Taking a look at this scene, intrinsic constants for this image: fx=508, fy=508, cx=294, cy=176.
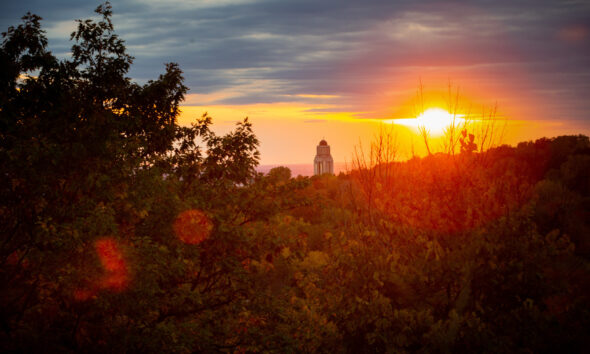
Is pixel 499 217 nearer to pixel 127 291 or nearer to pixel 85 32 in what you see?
pixel 127 291

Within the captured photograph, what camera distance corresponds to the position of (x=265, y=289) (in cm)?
1627

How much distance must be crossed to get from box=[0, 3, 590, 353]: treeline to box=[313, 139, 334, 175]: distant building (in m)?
133

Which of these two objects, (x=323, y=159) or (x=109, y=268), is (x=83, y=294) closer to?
(x=109, y=268)

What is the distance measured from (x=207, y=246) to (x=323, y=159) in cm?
13770

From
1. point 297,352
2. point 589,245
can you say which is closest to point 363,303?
point 297,352

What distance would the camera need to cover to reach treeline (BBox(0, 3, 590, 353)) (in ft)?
36.3

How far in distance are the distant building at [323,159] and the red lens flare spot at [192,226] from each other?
135 meters

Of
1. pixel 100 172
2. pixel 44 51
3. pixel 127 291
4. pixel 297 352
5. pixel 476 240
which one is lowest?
pixel 297 352

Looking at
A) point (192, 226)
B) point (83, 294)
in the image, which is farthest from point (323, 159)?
point (83, 294)

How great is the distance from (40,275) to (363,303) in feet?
24.6

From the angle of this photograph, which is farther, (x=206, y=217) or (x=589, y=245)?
(x=589, y=245)

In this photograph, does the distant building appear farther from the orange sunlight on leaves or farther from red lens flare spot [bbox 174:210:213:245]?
the orange sunlight on leaves

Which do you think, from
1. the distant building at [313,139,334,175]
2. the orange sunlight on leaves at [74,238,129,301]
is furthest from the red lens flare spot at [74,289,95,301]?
the distant building at [313,139,334,175]

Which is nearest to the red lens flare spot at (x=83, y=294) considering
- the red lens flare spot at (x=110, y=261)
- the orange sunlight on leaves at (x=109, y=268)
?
the orange sunlight on leaves at (x=109, y=268)
